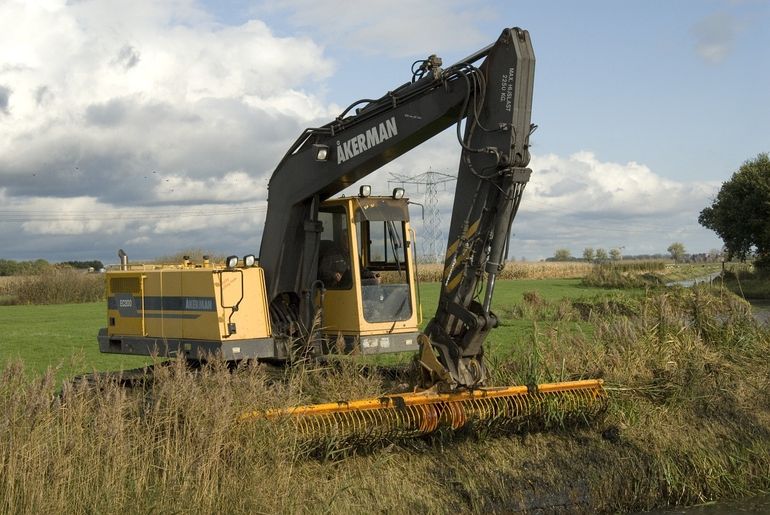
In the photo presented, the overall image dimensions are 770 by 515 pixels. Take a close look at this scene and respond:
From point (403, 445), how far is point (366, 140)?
141 inches

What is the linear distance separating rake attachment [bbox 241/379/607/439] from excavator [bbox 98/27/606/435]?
0.02m

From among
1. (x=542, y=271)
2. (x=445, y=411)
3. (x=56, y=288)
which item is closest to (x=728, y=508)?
(x=445, y=411)

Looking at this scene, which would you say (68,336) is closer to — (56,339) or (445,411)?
(56,339)

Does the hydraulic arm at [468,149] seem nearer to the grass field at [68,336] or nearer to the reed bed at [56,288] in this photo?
the grass field at [68,336]

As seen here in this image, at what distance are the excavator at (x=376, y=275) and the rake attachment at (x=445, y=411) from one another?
20 mm

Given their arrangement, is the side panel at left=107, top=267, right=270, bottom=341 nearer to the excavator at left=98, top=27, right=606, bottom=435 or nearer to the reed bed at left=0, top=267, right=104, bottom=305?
the excavator at left=98, top=27, right=606, bottom=435

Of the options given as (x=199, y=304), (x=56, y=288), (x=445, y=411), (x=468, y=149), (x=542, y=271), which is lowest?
(x=445, y=411)

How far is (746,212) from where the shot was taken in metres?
48.3

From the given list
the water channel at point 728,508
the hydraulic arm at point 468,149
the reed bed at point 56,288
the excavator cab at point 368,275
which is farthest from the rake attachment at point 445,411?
the reed bed at point 56,288

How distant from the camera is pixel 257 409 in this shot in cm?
762

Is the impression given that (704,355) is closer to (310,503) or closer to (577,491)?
(577,491)

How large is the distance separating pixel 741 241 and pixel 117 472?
4834 centimetres

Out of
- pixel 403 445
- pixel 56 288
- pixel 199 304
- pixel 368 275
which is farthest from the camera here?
pixel 56 288

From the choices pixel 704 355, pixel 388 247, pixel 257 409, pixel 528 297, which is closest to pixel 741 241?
pixel 528 297
